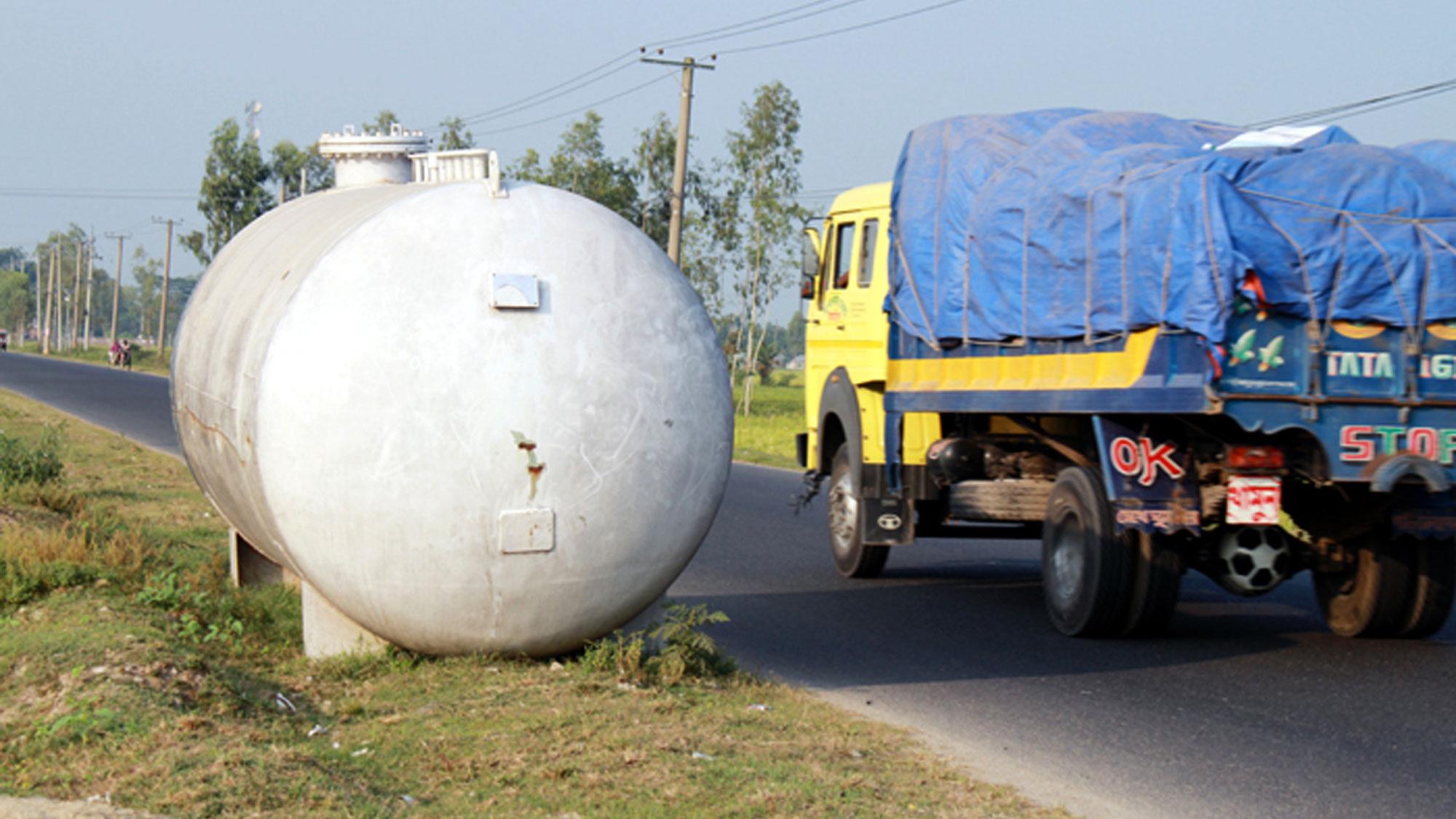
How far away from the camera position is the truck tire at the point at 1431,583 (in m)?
8.77

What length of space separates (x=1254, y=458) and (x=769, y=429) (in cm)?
2487

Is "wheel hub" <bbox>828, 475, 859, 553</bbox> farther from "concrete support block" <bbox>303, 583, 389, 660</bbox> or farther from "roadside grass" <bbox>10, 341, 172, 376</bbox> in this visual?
"roadside grass" <bbox>10, 341, 172, 376</bbox>

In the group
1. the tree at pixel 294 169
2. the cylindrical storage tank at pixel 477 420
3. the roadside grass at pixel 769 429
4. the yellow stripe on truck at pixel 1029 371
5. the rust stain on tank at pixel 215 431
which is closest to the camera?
the cylindrical storage tank at pixel 477 420

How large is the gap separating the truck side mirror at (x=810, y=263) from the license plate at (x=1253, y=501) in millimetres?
4622

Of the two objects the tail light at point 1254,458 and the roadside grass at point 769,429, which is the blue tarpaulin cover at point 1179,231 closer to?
the tail light at point 1254,458

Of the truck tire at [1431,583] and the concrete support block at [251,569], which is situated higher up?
the truck tire at [1431,583]

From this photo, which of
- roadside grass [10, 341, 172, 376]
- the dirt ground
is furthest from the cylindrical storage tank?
roadside grass [10, 341, 172, 376]

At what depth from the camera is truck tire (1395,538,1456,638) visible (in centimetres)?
877

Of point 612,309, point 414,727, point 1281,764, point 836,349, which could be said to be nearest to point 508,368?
point 612,309

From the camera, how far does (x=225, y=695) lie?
6.23m

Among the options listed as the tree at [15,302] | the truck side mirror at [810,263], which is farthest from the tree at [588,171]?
the tree at [15,302]

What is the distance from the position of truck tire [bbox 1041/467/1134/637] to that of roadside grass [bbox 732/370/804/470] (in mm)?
4110

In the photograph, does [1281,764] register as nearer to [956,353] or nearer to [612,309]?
Answer: [612,309]

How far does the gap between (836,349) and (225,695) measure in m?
6.28
